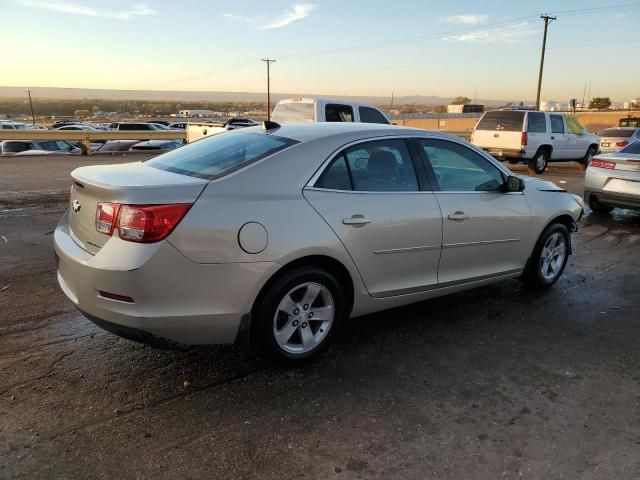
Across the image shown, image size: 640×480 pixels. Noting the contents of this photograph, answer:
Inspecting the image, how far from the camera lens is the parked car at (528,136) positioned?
52.1 ft

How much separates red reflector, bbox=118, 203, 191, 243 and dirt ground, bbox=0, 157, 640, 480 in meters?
1.00

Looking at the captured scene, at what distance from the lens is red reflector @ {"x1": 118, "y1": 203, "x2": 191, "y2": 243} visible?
9.78 feet

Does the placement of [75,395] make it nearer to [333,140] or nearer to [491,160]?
[333,140]

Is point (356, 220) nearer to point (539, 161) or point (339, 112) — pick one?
point (339, 112)

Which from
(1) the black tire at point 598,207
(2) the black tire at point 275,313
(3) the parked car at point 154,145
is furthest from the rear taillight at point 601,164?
(3) the parked car at point 154,145

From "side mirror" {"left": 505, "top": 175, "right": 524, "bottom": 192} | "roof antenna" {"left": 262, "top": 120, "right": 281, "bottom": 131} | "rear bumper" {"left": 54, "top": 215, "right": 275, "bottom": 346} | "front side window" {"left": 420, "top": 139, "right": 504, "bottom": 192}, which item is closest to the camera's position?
"rear bumper" {"left": 54, "top": 215, "right": 275, "bottom": 346}

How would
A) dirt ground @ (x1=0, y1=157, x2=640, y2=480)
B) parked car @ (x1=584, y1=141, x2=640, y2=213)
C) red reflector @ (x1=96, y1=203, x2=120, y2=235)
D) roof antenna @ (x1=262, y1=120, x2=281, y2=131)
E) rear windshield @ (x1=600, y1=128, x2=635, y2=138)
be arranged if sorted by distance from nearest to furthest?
dirt ground @ (x1=0, y1=157, x2=640, y2=480)
red reflector @ (x1=96, y1=203, x2=120, y2=235)
roof antenna @ (x1=262, y1=120, x2=281, y2=131)
parked car @ (x1=584, y1=141, x2=640, y2=213)
rear windshield @ (x1=600, y1=128, x2=635, y2=138)

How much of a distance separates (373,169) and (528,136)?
13423 millimetres

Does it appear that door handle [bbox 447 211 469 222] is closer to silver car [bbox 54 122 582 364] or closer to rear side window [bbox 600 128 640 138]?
silver car [bbox 54 122 582 364]

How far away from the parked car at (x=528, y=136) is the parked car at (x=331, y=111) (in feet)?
16.8

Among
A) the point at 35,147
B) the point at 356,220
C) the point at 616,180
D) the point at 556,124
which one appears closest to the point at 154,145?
the point at 35,147

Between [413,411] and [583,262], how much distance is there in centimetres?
443

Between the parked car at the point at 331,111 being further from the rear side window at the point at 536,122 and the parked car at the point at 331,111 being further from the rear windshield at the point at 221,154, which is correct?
the rear windshield at the point at 221,154

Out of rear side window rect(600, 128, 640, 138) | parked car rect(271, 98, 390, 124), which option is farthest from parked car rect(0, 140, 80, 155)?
rear side window rect(600, 128, 640, 138)
